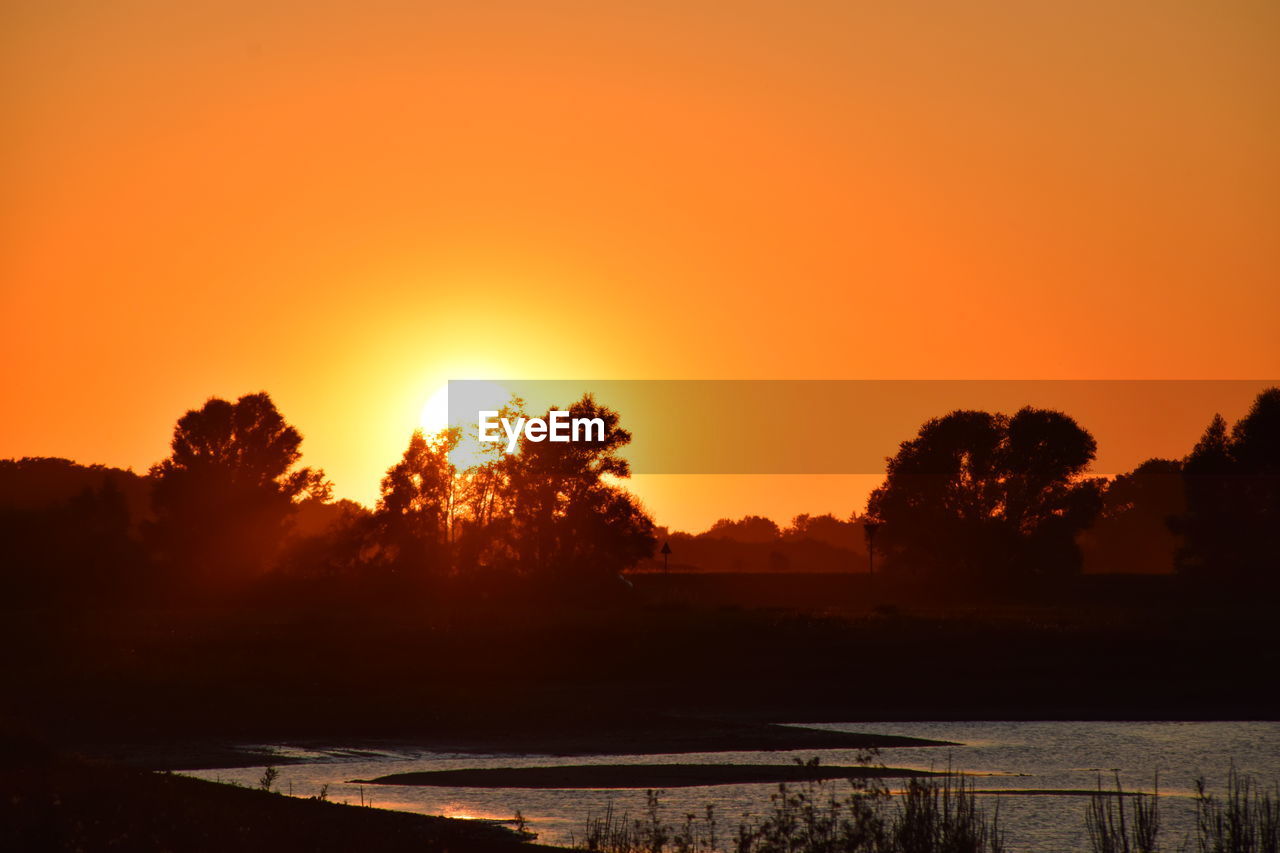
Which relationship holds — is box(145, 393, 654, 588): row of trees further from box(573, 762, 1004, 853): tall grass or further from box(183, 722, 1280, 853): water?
box(573, 762, 1004, 853): tall grass

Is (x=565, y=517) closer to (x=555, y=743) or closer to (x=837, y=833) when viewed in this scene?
(x=555, y=743)

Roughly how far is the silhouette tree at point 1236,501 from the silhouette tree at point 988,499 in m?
9.64

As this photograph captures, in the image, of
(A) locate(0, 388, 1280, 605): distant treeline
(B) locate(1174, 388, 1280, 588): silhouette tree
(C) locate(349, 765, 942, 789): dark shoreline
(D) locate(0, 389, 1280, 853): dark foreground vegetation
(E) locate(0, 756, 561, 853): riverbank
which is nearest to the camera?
(E) locate(0, 756, 561, 853): riverbank

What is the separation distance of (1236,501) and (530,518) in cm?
5352


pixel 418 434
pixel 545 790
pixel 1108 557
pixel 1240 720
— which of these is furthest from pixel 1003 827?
pixel 1108 557

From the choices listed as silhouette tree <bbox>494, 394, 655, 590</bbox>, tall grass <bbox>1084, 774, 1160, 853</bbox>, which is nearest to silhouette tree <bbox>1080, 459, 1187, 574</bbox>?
silhouette tree <bbox>494, 394, 655, 590</bbox>

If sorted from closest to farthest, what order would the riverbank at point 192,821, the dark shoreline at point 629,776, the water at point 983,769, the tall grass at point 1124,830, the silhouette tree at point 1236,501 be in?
the tall grass at point 1124,830, the riverbank at point 192,821, the water at point 983,769, the dark shoreline at point 629,776, the silhouette tree at point 1236,501

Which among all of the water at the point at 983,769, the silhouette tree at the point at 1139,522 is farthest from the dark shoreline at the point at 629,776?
the silhouette tree at the point at 1139,522

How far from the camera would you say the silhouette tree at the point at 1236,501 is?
10838 centimetres

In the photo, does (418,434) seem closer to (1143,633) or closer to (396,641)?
(396,641)

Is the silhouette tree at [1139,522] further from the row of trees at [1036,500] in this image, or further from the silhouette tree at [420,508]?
the silhouette tree at [420,508]

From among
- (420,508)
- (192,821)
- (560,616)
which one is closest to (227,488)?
(420,508)

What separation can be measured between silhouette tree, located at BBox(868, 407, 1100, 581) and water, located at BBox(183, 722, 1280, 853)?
223 feet

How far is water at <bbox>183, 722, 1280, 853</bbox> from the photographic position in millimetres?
30516
